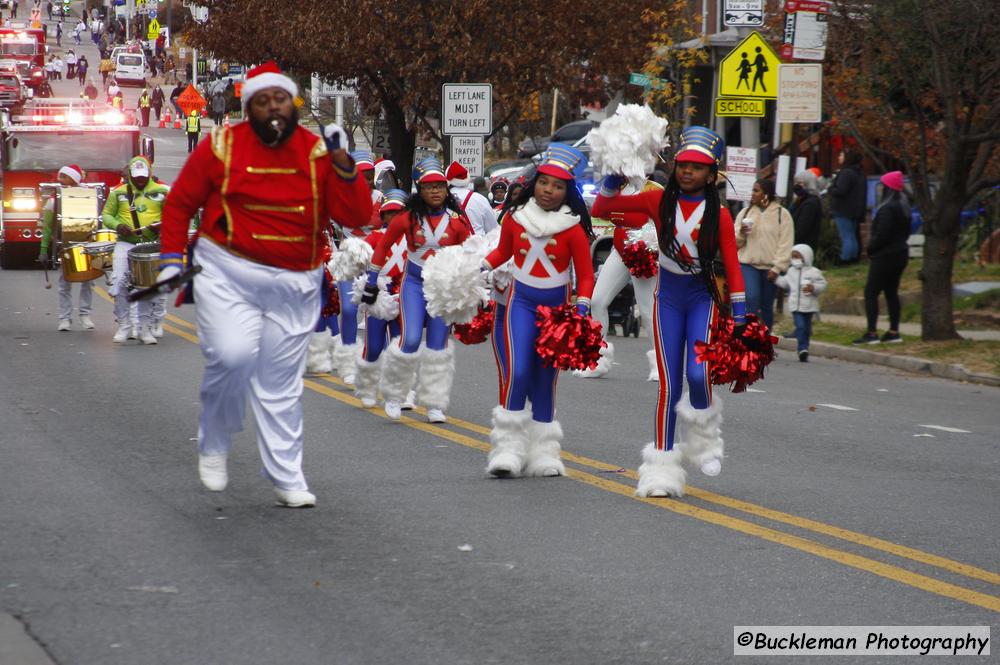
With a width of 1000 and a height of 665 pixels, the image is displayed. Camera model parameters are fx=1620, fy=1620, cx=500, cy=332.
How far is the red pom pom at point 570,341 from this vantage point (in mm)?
8734

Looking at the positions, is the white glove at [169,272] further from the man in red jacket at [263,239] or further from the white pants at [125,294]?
the white pants at [125,294]

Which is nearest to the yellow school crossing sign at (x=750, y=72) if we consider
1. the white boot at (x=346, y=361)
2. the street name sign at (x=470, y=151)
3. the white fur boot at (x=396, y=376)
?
the street name sign at (x=470, y=151)

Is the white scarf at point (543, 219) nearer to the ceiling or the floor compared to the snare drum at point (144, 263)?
nearer to the ceiling

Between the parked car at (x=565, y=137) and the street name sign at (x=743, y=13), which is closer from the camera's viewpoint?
the street name sign at (x=743, y=13)

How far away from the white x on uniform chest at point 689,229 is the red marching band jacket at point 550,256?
29.1 inches

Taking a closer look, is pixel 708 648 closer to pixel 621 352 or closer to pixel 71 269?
pixel 621 352

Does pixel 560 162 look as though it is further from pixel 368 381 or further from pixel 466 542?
pixel 368 381

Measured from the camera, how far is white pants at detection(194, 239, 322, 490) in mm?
7867

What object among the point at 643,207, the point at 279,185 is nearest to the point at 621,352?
the point at 643,207

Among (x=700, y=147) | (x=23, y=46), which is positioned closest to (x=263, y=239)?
(x=700, y=147)

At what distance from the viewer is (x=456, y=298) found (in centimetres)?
1003

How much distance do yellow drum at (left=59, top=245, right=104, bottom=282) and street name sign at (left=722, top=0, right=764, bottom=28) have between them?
811 cm

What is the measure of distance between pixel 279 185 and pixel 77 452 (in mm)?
3264

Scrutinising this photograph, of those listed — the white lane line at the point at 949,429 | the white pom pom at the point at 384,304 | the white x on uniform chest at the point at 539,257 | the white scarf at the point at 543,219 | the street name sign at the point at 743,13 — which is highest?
the street name sign at the point at 743,13
